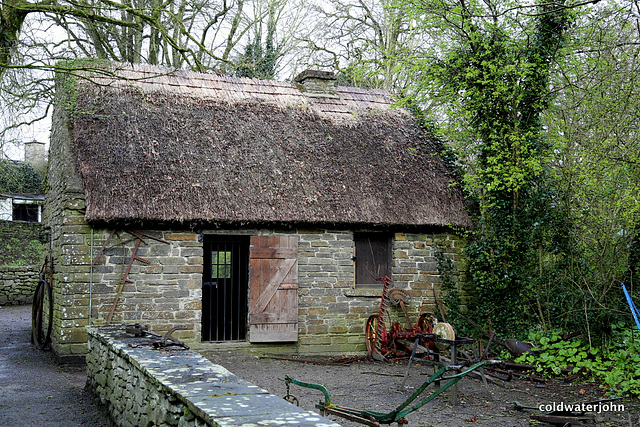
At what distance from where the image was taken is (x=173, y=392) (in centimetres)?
364

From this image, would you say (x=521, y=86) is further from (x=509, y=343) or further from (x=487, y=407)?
(x=487, y=407)

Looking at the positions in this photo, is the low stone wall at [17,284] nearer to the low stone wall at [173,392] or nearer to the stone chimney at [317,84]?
the stone chimney at [317,84]

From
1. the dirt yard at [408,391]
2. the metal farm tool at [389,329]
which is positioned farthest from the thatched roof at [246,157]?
the dirt yard at [408,391]

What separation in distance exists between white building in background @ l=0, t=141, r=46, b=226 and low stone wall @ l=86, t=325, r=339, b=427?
850 inches

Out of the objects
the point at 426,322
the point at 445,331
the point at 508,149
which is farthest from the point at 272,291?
the point at 508,149

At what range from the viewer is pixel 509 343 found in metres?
9.05

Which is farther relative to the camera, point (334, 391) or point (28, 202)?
point (28, 202)

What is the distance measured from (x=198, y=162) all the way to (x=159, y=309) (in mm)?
2458

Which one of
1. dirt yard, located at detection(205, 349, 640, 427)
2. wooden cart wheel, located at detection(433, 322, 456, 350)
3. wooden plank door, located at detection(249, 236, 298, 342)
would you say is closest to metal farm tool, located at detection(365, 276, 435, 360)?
→ dirt yard, located at detection(205, 349, 640, 427)

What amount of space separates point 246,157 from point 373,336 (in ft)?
12.3

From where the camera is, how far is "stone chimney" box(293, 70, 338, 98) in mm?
12431

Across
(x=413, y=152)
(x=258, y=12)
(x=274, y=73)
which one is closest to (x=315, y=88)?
(x=413, y=152)

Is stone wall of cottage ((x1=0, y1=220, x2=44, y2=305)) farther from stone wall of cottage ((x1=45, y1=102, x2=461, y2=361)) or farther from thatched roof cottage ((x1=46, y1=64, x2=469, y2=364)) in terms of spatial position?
stone wall of cottage ((x1=45, y1=102, x2=461, y2=361))

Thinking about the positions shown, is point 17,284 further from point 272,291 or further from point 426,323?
point 426,323
